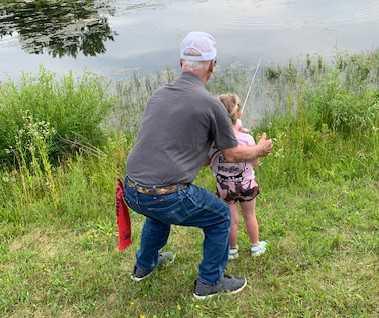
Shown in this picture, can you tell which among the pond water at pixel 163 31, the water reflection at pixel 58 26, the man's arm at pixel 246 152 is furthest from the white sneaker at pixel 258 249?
the water reflection at pixel 58 26

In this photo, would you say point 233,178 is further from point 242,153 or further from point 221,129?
point 221,129

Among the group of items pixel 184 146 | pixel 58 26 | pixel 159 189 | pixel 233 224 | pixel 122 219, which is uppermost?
pixel 184 146

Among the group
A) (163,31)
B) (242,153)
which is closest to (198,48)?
(242,153)

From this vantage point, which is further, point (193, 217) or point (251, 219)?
point (251, 219)

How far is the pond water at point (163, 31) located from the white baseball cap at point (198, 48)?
7.41m

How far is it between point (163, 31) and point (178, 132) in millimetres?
10951

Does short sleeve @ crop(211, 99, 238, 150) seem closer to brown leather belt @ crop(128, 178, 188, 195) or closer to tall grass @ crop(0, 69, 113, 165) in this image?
brown leather belt @ crop(128, 178, 188, 195)

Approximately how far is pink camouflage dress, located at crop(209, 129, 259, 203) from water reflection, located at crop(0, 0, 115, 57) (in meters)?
9.06

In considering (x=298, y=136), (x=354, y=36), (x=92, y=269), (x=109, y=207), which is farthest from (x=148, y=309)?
(x=354, y=36)

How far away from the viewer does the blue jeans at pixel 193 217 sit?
3.22 m

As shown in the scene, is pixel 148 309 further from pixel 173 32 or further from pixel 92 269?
pixel 173 32

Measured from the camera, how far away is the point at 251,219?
12.9 ft

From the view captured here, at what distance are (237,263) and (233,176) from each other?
718mm

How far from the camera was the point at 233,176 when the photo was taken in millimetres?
3727
